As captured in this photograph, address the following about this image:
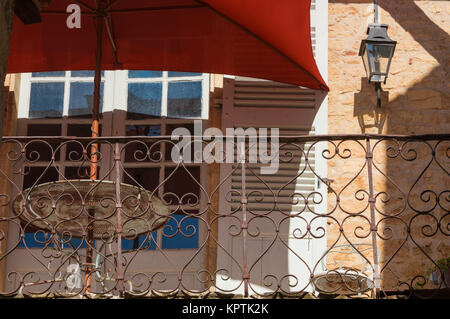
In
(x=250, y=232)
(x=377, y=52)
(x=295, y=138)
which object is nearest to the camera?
(x=295, y=138)

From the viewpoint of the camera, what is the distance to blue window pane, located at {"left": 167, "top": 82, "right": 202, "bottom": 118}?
7297 millimetres

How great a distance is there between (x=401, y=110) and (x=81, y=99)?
9.42 feet

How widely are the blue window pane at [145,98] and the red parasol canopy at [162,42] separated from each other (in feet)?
1.05

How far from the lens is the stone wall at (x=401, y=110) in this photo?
7086 millimetres

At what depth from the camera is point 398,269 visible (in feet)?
22.9

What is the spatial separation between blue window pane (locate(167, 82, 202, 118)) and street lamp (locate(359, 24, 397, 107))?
1.49m

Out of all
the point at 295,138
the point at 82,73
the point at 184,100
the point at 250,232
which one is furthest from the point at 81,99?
the point at 295,138

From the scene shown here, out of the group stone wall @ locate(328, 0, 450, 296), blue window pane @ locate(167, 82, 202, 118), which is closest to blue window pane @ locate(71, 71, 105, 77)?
blue window pane @ locate(167, 82, 202, 118)

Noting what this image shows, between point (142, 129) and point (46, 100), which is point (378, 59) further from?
point (46, 100)

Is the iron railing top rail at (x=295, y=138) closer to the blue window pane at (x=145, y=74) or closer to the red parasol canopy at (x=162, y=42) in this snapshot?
the red parasol canopy at (x=162, y=42)

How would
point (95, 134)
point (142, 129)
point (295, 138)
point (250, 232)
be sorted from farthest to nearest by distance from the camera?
point (142, 129) < point (250, 232) < point (95, 134) < point (295, 138)

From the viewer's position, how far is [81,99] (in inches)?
290

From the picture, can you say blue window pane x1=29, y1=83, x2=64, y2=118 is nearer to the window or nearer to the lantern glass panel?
the window
